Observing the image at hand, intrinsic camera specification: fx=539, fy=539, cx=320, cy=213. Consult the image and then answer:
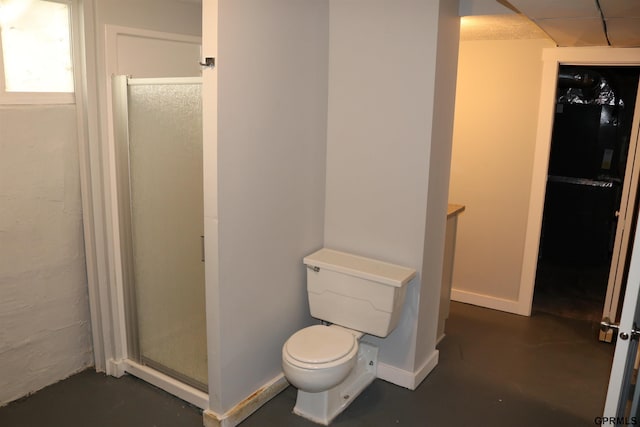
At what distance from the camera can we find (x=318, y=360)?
252cm

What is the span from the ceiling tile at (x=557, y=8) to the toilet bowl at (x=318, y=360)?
1.79 metres

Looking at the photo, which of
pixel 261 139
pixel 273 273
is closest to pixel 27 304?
pixel 273 273

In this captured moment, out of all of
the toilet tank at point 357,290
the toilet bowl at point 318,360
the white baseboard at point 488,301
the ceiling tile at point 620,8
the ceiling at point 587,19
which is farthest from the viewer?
the white baseboard at point 488,301

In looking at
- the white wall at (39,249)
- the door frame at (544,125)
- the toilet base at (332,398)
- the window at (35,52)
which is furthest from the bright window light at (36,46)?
the door frame at (544,125)

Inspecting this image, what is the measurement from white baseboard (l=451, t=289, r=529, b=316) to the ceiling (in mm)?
1892

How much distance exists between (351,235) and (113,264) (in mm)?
1322

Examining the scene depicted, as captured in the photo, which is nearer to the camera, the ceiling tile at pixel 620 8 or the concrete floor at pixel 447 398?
the ceiling tile at pixel 620 8

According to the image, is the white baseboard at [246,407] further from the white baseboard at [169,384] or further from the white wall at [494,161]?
the white wall at [494,161]

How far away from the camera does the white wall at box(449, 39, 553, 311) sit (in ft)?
12.5

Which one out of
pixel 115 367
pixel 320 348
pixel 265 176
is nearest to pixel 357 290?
pixel 320 348

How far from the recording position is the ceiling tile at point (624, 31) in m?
2.71

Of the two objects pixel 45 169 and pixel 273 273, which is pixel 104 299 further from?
pixel 273 273

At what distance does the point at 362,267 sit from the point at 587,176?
361 cm

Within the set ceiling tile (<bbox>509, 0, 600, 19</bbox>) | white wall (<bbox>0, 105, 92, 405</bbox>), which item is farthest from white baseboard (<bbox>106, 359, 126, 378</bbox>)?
Answer: ceiling tile (<bbox>509, 0, 600, 19</bbox>)
